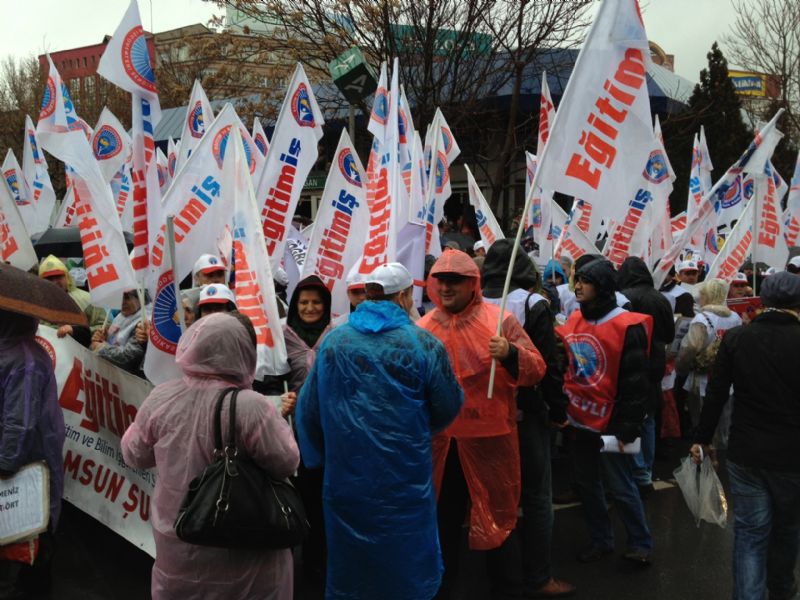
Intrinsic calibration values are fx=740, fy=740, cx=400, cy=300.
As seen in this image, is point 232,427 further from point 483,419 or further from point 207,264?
point 207,264

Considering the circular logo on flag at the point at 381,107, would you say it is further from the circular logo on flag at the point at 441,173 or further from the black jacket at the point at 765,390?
the black jacket at the point at 765,390

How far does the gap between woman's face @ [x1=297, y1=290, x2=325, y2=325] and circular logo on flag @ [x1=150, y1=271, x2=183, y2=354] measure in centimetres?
76

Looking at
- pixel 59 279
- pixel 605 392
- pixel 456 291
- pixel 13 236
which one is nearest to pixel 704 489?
pixel 605 392

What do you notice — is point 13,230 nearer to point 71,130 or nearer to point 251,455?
point 71,130

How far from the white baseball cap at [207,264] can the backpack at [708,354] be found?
3995mm

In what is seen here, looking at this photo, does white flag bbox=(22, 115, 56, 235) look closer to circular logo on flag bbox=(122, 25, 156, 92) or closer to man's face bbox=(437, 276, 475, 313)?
circular logo on flag bbox=(122, 25, 156, 92)

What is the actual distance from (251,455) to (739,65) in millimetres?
25382

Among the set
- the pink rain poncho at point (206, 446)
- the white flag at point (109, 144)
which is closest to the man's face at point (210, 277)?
the pink rain poncho at point (206, 446)

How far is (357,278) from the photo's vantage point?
4.78m

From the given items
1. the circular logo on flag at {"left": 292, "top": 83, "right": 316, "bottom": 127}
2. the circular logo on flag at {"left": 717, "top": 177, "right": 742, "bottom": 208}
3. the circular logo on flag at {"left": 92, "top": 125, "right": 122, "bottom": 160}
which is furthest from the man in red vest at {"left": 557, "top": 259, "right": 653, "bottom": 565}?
the circular logo on flag at {"left": 92, "top": 125, "right": 122, "bottom": 160}

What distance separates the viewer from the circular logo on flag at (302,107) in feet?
20.8

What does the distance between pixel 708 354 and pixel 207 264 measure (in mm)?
4170

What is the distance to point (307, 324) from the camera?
464 centimetres

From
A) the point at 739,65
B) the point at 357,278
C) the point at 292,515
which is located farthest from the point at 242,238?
the point at 739,65
